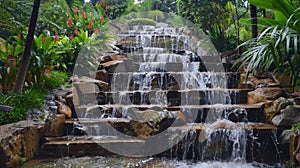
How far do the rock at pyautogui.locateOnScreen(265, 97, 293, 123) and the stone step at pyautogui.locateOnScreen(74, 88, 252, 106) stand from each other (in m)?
0.83

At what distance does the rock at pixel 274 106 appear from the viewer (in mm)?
4137

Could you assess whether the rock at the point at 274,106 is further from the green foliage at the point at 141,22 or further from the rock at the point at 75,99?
the green foliage at the point at 141,22

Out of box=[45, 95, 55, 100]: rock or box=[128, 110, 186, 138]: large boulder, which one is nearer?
box=[128, 110, 186, 138]: large boulder

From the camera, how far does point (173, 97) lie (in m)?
5.19

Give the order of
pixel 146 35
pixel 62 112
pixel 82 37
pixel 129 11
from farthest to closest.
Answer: pixel 129 11 < pixel 146 35 < pixel 82 37 < pixel 62 112

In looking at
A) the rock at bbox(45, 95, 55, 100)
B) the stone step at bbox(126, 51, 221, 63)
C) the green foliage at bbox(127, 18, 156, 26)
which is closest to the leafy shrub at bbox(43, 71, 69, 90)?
the rock at bbox(45, 95, 55, 100)

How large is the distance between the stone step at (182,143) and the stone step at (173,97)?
51.9 inches

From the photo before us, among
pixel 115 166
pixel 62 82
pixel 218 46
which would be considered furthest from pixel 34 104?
pixel 218 46

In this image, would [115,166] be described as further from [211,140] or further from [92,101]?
[92,101]

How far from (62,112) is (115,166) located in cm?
167

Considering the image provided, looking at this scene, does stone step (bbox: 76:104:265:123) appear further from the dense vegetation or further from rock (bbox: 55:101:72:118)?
the dense vegetation

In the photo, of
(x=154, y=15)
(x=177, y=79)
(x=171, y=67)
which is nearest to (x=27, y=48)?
(x=177, y=79)

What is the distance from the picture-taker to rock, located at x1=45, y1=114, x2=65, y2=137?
4020 mm

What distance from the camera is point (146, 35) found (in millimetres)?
9625
